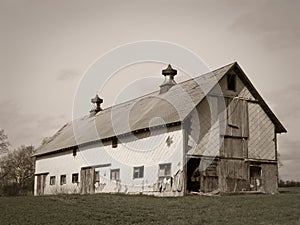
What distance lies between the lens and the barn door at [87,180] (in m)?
36.0

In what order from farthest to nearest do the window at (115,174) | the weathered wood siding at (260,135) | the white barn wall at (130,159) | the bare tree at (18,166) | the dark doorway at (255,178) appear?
the bare tree at (18,166) → the window at (115,174) → the weathered wood siding at (260,135) → the dark doorway at (255,178) → the white barn wall at (130,159)

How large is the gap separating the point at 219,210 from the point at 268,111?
1436cm

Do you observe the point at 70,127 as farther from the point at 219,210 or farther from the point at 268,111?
the point at 219,210

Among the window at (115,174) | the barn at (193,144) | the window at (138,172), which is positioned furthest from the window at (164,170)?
the window at (115,174)

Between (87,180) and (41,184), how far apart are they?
9586 mm

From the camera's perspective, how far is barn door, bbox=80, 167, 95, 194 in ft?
118

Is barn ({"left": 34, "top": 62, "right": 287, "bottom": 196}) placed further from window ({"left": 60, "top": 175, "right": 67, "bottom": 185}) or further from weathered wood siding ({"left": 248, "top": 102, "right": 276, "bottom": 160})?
window ({"left": 60, "top": 175, "right": 67, "bottom": 185})

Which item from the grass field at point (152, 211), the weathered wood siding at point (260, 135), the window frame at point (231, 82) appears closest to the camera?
the grass field at point (152, 211)

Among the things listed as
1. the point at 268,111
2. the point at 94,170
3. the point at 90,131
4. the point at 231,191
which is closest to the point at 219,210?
the point at 231,191

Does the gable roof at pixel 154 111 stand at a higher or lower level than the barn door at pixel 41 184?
higher

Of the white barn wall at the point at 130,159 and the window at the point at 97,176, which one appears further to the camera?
the window at the point at 97,176

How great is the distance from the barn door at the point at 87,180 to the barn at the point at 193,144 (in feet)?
0.24

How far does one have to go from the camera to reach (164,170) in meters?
29.4

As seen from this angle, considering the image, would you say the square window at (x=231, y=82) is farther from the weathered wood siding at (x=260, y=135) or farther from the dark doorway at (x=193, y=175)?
the dark doorway at (x=193, y=175)
